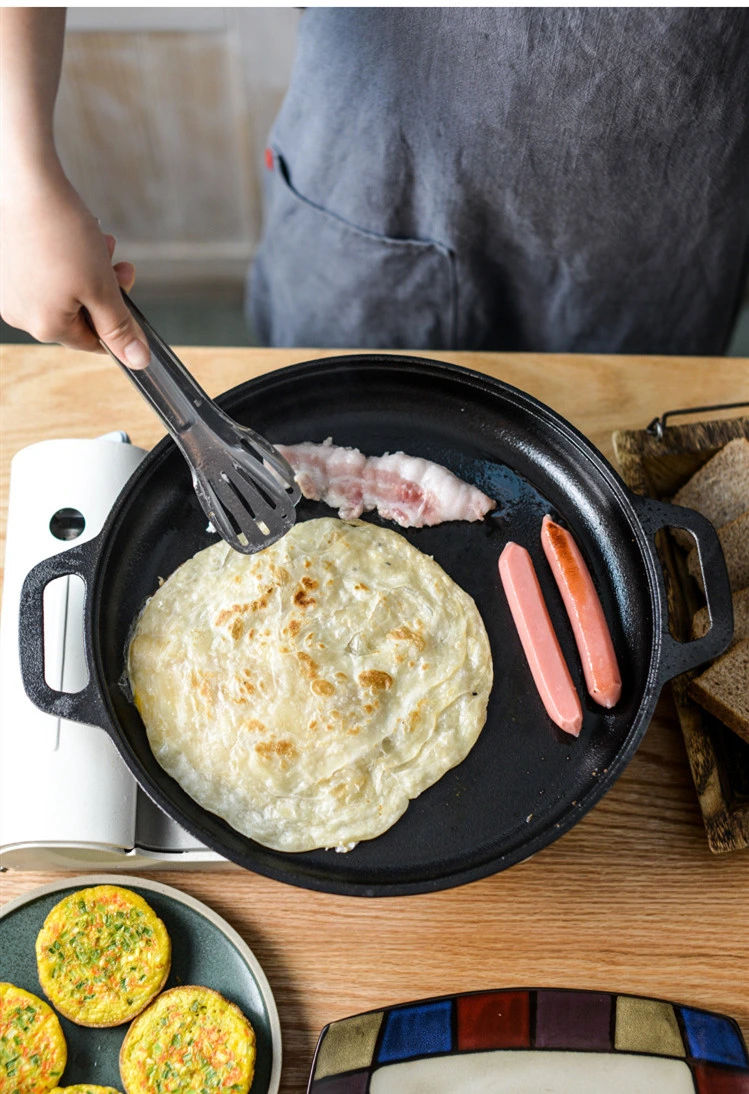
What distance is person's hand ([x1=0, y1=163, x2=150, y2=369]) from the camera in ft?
4.19

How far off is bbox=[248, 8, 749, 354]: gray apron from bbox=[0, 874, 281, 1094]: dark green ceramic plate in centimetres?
134

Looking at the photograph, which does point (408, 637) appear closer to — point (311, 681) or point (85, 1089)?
point (311, 681)

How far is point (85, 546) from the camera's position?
1457 mm

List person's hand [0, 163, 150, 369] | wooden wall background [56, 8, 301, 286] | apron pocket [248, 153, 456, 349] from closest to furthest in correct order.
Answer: person's hand [0, 163, 150, 369] < apron pocket [248, 153, 456, 349] < wooden wall background [56, 8, 301, 286]

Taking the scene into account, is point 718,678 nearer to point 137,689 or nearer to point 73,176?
point 137,689

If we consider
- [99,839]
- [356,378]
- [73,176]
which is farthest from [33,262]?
[73,176]

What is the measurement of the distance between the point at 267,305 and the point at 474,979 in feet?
5.70

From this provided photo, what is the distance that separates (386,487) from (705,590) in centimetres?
58

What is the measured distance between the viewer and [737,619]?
1521 millimetres

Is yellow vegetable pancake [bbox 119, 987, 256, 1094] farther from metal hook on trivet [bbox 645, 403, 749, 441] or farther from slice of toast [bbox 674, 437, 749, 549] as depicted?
metal hook on trivet [bbox 645, 403, 749, 441]

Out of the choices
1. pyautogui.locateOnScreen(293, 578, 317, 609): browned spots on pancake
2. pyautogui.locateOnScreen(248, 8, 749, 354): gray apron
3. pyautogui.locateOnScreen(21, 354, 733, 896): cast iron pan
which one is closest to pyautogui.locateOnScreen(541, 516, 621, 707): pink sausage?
pyautogui.locateOnScreen(21, 354, 733, 896): cast iron pan

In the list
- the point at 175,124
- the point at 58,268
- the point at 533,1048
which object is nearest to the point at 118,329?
the point at 58,268

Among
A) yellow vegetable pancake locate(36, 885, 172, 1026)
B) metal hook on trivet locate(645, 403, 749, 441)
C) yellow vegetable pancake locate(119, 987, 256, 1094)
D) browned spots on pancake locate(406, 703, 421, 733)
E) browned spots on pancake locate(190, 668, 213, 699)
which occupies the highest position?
metal hook on trivet locate(645, 403, 749, 441)

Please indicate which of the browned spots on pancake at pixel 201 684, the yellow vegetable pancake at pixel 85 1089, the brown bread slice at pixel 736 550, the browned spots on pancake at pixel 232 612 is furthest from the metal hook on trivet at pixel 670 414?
the yellow vegetable pancake at pixel 85 1089
